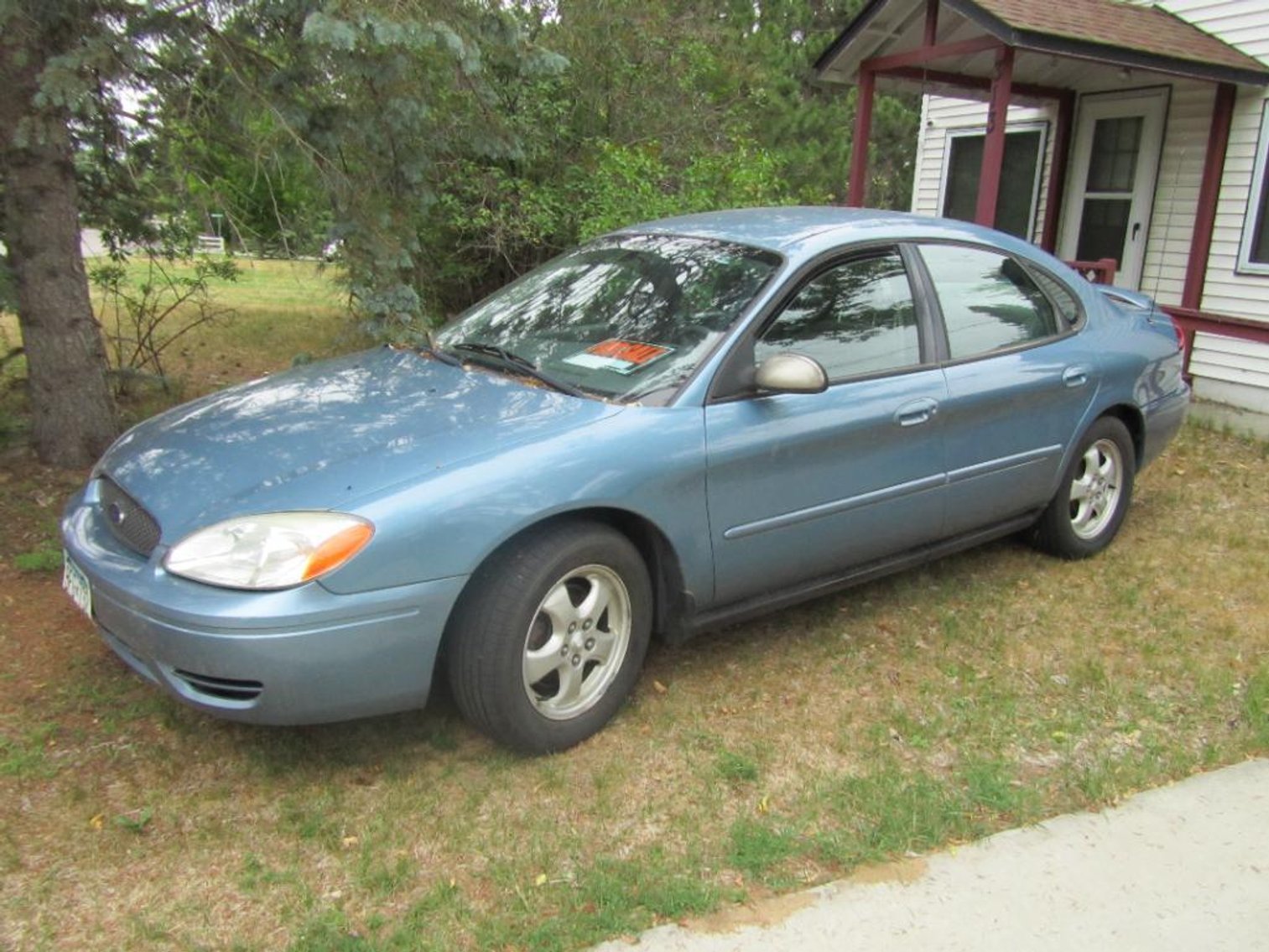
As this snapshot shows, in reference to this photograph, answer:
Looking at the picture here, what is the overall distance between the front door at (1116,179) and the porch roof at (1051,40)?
1.55 feet

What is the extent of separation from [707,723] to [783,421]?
1.05m

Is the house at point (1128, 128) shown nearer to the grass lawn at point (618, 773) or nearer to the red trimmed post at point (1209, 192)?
the red trimmed post at point (1209, 192)

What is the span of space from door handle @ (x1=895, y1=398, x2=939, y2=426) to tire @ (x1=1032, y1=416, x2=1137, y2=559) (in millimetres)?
1111

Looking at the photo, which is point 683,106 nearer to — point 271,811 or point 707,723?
point 707,723

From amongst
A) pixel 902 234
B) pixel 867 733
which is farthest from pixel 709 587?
pixel 902 234

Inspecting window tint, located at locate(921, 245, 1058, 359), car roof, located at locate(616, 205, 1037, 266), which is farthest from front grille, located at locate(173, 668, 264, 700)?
window tint, located at locate(921, 245, 1058, 359)

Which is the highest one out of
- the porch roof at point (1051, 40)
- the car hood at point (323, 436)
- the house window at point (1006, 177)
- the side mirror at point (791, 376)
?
the porch roof at point (1051, 40)

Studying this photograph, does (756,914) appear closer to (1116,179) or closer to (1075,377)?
(1075,377)

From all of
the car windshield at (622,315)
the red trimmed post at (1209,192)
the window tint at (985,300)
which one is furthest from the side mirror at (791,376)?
the red trimmed post at (1209,192)

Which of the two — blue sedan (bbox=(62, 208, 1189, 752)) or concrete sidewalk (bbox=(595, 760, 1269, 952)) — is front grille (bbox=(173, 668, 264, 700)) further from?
concrete sidewalk (bbox=(595, 760, 1269, 952))

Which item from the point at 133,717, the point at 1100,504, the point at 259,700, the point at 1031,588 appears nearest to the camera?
the point at 259,700

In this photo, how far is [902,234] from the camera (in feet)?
13.8

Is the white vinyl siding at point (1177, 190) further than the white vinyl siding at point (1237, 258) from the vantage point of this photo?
Yes

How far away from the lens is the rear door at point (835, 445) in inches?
138
